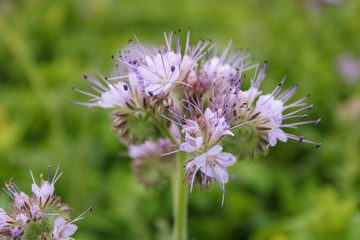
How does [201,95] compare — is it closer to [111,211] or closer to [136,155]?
[136,155]

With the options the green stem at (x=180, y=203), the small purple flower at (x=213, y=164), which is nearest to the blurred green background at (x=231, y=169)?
the green stem at (x=180, y=203)

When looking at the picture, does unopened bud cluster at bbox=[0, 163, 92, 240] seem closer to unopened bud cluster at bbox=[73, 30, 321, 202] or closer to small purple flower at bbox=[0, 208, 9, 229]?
small purple flower at bbox=[0, 208, 9, 229]

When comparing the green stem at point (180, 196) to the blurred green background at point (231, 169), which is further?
the blurred green background at point (231, 169)

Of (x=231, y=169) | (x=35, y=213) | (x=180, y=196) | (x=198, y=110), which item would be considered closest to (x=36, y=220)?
(x=35, y=213)

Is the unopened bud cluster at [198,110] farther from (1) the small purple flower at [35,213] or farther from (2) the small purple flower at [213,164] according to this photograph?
(1) the small purple flower at [35,213]

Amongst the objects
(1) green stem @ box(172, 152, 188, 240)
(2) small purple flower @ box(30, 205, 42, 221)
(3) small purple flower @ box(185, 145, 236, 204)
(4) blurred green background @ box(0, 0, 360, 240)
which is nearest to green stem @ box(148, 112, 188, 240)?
(1) green stem @ box(172, 152, 188, 240)

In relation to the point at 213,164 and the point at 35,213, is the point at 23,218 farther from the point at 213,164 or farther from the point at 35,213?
the point at 213,164

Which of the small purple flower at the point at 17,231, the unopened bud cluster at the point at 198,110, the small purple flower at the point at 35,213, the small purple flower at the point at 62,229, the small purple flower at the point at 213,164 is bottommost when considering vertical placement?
the small purple flower at the point at 17,231

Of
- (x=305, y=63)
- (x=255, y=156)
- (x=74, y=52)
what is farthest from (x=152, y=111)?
(x=74, y=52)
